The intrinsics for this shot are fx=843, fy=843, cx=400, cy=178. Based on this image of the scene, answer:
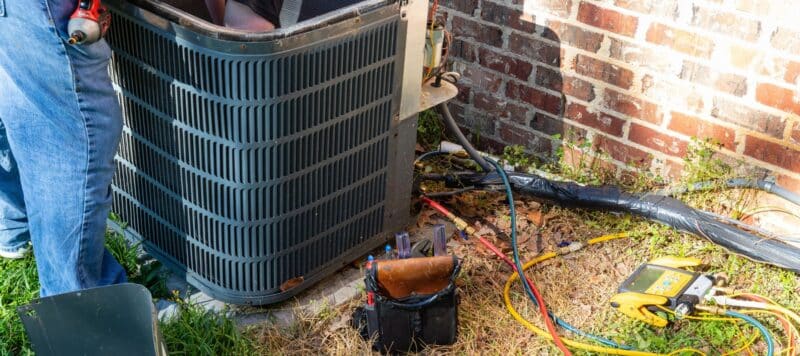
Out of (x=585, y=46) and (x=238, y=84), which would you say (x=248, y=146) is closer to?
(x=238, y=84)

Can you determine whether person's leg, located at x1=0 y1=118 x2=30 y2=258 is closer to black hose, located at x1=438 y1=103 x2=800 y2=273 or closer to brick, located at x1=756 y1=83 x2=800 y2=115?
black hose, located at x1=438 y1=103 x2=800 y2=273

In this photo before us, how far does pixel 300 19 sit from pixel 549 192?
1048 mm

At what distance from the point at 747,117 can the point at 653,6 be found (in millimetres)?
459

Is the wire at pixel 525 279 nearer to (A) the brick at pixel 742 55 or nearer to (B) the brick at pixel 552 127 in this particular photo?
(B) the brick at pixel 552 127

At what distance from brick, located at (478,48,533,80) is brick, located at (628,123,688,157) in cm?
43

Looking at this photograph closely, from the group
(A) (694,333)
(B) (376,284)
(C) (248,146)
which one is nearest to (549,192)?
(A) (694,333)

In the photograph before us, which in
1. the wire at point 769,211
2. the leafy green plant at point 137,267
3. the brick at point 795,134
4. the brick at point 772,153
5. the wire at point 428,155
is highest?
the brick at point 795,134

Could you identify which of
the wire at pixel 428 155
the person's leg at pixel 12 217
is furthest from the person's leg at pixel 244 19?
the wire at pixel 428 155

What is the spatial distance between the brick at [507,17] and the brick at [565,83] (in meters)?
0.16

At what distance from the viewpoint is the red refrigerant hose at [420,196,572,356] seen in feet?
7.55

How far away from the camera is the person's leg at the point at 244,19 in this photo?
2113 mm

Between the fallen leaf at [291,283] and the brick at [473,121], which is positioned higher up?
the brick at [473,121]

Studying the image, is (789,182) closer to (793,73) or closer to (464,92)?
(793,73)

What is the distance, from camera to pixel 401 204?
261 centimetres
